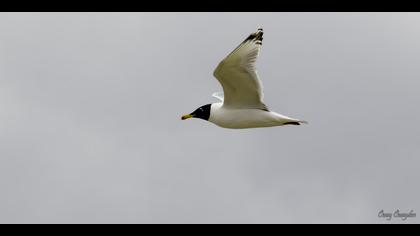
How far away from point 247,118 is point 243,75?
3.11 feet

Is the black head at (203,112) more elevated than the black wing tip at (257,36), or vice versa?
the black wing tip at (257,36)

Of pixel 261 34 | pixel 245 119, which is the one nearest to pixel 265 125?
pixel 245 119

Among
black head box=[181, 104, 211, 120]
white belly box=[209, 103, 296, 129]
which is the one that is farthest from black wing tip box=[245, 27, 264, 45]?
black head box=[181, 104, 211, 120]

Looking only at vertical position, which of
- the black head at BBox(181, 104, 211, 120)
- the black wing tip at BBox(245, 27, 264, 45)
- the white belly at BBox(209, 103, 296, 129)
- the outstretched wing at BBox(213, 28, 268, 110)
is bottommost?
the white belly at BBox(209, 103, 296, 129)

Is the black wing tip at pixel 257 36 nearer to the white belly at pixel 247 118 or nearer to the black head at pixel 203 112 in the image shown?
the white belly at pixel 247 118

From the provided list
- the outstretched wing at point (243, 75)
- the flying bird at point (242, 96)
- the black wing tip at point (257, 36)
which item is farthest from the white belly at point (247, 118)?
the black wing tip at point (257, 36)

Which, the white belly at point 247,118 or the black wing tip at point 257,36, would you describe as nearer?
the black wing tip at point 257,36

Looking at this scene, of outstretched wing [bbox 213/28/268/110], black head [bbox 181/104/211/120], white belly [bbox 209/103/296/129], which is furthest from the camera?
black head [bbox 181/104/211/120]

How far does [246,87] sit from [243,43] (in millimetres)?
910

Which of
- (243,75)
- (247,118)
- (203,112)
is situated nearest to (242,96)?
(247,118)

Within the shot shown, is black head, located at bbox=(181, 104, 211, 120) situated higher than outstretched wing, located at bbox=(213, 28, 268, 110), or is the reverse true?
outstretched wing, located at bbox=(213, 28, 268, 110)

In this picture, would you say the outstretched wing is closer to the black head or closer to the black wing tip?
the black wing tip

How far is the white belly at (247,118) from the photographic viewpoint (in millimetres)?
20641

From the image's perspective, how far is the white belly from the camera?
813 inches
